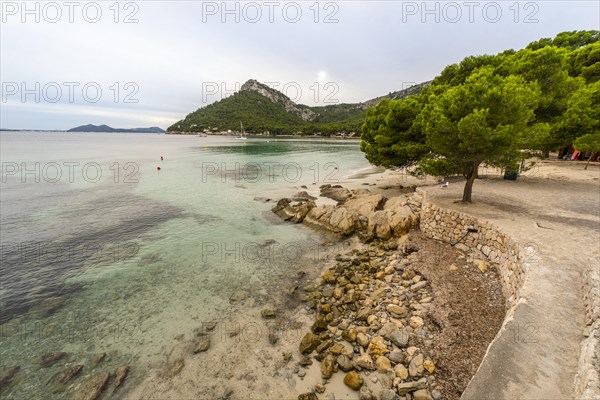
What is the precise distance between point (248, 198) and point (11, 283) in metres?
18.5

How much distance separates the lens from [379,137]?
81.3 ft

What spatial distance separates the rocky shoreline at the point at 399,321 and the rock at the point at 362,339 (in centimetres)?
3

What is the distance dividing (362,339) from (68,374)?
377 inches

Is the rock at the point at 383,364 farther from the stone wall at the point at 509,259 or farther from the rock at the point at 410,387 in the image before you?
the stone wall at the point at 509,259

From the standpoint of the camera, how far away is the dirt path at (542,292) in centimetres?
480

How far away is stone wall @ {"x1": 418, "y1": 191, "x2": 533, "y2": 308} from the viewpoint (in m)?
8.65

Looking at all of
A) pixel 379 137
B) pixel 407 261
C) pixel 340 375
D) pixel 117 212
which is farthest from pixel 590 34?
pixel 117 212

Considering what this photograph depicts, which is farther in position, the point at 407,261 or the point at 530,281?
the point at 407,261

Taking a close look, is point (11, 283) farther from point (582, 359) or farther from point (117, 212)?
point (582, 359)

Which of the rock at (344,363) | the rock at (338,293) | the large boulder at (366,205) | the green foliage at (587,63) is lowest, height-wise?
the rock at (344,363)

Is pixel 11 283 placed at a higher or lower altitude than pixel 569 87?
lower

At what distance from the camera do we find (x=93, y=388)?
744 centimetres

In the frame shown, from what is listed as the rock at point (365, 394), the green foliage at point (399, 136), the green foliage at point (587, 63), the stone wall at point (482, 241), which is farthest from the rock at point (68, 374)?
the green foliage at point (587, 63)

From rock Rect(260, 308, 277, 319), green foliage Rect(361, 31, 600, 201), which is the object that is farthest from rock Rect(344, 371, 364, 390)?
green foliage Rect(361, 31, 600, 201)
